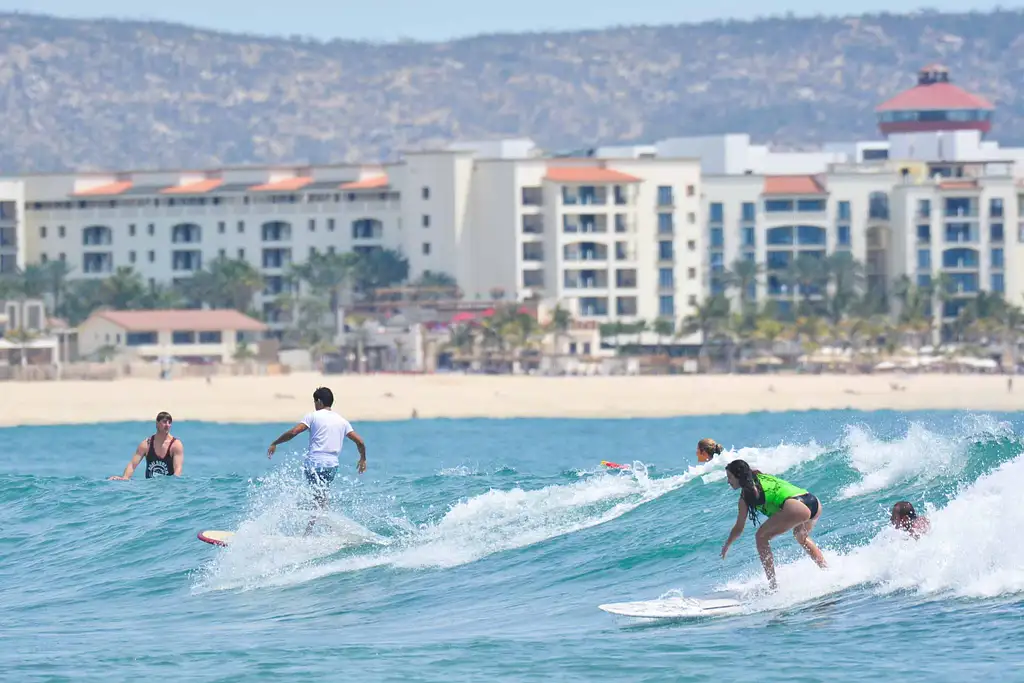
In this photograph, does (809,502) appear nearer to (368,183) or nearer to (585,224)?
(585,224)

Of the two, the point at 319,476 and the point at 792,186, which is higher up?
the point at 792,186

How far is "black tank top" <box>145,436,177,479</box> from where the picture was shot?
79.0 ft

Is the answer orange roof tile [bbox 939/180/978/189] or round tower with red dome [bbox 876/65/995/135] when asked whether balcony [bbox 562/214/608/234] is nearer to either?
orange roof tile [bbox 939/180/978/189]

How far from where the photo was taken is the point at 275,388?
274 ft

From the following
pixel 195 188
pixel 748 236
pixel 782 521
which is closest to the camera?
pixel 782 521

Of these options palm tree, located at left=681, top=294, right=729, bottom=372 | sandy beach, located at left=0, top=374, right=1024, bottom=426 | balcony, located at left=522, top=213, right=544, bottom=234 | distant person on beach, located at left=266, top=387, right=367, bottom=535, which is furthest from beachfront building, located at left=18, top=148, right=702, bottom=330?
distant person on beach, located at left=266, top=387, right=367, bottom=535

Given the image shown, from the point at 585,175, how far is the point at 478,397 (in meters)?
35.1

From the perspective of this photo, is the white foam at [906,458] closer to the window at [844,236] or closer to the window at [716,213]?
the window at [844,236]

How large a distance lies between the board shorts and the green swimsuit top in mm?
4604

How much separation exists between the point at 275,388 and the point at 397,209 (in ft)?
124

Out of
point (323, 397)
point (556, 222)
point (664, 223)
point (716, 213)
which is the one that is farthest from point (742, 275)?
point (323, 397)

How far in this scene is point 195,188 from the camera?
124m

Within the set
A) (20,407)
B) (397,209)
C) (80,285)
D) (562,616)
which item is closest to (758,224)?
(397,209)

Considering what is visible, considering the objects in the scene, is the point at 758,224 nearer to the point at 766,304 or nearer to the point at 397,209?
the point at 766,304
